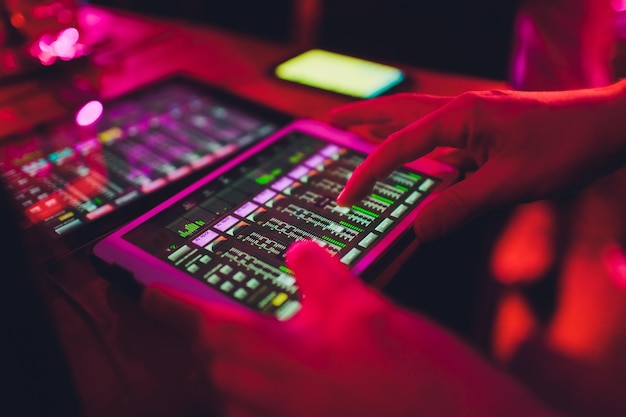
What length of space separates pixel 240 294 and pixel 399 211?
0.22m

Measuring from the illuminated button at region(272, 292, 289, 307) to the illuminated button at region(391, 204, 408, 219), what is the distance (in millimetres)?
173

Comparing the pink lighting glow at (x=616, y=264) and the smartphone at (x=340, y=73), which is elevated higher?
the smartphone at (x=340, y=73)

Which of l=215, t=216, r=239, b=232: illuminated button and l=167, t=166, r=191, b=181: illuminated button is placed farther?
l=167, t=166, r=191, b=181: illuminated button

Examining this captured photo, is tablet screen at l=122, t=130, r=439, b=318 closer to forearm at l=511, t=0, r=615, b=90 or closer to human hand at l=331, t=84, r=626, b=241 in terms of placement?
human hand at l=331, t=84, r=626, b=241

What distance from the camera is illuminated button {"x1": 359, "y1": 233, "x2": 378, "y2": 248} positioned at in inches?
21.4

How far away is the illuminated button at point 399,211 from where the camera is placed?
0.59 m

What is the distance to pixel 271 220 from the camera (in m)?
0.59

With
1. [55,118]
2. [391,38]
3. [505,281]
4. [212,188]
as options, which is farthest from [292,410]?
[391,38]

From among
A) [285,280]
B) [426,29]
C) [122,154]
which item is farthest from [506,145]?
[426,29]

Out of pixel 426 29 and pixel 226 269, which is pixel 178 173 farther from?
pixel 426 29

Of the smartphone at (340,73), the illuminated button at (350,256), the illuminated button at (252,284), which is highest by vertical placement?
the smartphone at (340,73)

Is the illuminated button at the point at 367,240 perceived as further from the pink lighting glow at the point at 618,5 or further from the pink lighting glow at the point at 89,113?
the pink lighting glow at the point at 618,5

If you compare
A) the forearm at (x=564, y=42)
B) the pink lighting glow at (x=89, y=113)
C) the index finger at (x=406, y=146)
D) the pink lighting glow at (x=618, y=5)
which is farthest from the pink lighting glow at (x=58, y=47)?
the pink lighting glow at (x=618, y=5)

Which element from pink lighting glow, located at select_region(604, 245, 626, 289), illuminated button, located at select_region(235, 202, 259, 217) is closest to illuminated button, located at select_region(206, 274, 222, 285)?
illuminated button, located at select_region(235, 202, 259, 217)
